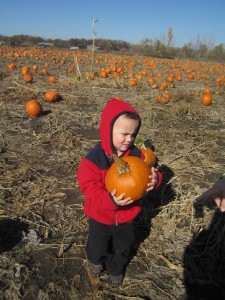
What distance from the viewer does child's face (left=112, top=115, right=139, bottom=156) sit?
2.26m

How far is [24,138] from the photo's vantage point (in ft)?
18.7

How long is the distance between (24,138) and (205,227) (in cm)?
388

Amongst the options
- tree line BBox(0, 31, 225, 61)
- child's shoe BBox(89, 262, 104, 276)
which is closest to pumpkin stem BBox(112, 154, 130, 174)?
child's shoe BBox(89, 262, 104, 276)

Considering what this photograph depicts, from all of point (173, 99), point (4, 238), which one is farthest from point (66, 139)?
point (173, 99)

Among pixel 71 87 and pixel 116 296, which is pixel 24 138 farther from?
pixel 71 87

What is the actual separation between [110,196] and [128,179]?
0.20 m

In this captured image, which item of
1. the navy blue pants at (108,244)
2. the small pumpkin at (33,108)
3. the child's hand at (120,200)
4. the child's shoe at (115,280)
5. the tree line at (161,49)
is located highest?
the tree line at (161,49)

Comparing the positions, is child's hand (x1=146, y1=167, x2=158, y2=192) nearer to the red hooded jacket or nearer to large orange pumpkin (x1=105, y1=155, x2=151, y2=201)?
large orange pumpkin (x1=105, y1=155, x2=151, y2=201)

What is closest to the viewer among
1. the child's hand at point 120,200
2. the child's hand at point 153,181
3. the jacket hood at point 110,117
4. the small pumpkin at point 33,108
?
the child's hand at point 120,200

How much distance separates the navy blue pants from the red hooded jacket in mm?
142

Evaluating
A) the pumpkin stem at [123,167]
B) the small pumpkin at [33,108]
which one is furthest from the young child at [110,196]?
the small pumpkin at [33,108]

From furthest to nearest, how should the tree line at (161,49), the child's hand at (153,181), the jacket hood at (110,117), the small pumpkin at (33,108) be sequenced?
the tree line at (161,49) < the small pumpkin at (33,108) < the child's hand at (153,181) < the jacket hood at (110,117)

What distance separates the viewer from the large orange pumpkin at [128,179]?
7.32 ft

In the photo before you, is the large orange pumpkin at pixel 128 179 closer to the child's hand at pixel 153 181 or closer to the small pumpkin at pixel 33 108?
the child's hand at pixel 153 181
